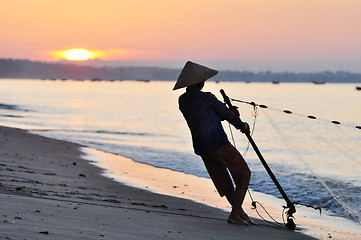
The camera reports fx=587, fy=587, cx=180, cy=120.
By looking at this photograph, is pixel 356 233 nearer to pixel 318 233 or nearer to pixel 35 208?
pixel 318 233

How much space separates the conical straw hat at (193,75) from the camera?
694cm

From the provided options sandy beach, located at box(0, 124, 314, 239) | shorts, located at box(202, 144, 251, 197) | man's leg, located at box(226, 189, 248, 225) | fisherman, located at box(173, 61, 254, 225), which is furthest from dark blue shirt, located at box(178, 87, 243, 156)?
sandy beach, located at box(0, 124, 314, 239)

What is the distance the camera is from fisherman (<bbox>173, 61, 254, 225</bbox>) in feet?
22.4

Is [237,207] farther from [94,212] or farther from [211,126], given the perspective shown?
[94,212]

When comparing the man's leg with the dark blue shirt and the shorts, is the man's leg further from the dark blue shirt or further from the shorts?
the dark blue shirt

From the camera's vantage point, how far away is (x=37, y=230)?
5.14m

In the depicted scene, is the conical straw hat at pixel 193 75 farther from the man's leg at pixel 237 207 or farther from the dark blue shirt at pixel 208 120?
the man's leg at pixel 237 207

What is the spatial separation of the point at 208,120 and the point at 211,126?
78 mm

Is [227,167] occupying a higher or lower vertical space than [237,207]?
higher

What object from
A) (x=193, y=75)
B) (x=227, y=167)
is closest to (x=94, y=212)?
(x=227, y=167)

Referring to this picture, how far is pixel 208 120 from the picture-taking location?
6816 millimetres

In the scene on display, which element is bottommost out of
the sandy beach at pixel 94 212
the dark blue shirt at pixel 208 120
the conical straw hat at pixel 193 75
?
the sandy beach at pixel 94 212

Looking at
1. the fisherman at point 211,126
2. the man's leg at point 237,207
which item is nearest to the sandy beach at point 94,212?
the man's leg at point 237,207

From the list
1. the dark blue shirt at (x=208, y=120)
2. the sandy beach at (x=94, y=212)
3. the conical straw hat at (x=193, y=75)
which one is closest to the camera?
the sandy beach at (x=94, y=212)
